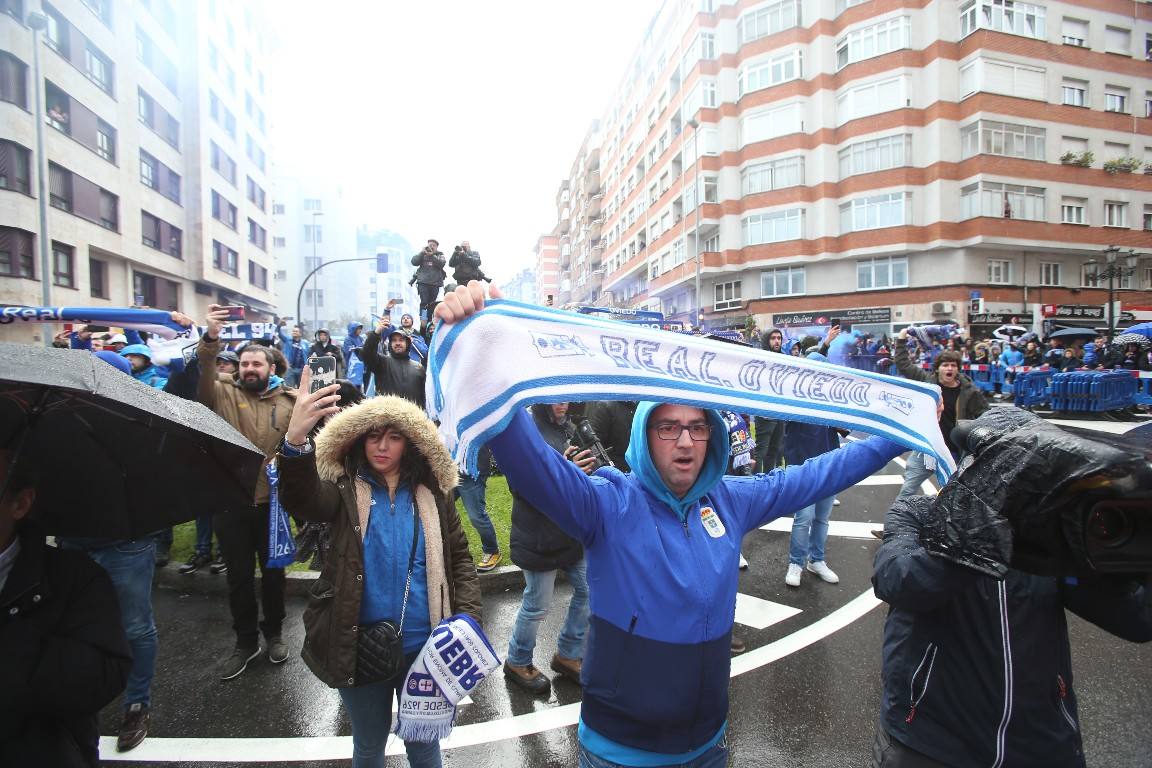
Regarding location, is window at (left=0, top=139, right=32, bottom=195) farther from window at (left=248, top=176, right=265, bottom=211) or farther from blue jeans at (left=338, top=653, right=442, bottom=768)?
blue jeans at (left=338, top=653, right=442, bottom=768)

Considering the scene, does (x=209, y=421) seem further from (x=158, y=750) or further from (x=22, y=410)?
(x=158, y=750)

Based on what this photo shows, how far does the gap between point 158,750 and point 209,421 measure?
2.50 meters

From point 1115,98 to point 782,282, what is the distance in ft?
65.0

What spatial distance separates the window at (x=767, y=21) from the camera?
3278 centimetres

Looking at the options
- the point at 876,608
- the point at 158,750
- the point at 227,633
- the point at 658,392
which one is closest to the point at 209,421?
the point at 658,392

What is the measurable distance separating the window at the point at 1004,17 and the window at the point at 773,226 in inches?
466

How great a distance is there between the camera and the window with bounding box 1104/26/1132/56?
30.6 metres

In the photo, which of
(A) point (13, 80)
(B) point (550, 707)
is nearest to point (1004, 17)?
(B) point (550, 707)

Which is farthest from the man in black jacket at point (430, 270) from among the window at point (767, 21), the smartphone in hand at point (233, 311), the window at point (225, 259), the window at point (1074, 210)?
the window at point (1074, 210)

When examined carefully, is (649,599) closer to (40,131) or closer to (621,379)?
(621,379)

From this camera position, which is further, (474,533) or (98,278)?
(98,278)

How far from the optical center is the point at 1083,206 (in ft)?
99.8

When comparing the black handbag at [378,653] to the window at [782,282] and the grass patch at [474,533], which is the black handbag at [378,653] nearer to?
the grass patch at [474,533]

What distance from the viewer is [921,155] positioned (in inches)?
1179
